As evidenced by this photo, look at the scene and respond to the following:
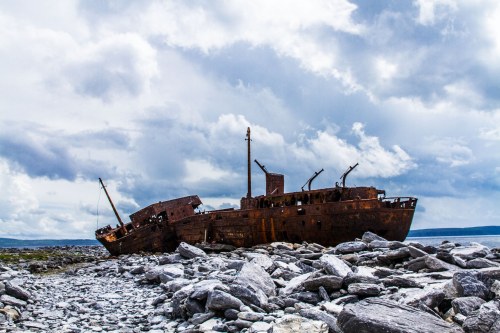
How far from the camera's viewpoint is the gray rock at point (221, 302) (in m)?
7.78

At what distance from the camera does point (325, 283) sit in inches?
327

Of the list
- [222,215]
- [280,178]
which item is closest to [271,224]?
[222,215]

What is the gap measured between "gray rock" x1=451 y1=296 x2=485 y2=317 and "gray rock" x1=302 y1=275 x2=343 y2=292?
2030 millimetres

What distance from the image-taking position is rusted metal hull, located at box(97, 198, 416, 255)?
23.0 metres

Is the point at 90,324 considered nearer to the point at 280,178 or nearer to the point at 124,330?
the point at 124,330

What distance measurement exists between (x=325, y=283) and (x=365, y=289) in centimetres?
92

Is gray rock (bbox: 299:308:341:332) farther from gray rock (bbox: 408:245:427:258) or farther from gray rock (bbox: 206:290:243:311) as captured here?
gray rock (bbox: 408:245:427:258)

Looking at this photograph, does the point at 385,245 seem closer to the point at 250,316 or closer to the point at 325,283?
the point at 325,283

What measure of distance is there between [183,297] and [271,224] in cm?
1663

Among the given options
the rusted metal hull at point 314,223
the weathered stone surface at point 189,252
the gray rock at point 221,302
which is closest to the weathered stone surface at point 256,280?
the gray rock at point 221,302

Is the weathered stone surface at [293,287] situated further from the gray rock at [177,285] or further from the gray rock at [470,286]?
the gray rock at [177,285]

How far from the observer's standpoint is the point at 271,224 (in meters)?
25.5

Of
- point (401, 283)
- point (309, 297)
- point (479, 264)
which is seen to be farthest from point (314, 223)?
point (309, 297)

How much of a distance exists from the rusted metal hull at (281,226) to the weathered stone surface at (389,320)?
1704 centimetres
